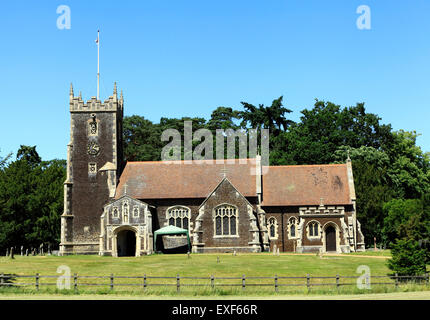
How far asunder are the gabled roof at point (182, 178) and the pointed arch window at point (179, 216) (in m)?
1.28

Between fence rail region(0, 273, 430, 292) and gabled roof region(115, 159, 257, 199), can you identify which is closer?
fence rail region(0, 273, 430, 292)

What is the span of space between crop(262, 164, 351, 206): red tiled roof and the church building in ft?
0.32

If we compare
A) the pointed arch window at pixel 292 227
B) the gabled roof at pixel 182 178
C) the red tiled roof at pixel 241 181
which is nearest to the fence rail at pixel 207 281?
the pointed arch window at pixel 292 227

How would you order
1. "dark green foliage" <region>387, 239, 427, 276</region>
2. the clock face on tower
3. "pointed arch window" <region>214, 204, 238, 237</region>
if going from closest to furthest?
"dark green foliage" <region>387, 239, 427, 276</region>, "pointed arch window" <region>214, 204, 238, 237</region>, the clock face on tower

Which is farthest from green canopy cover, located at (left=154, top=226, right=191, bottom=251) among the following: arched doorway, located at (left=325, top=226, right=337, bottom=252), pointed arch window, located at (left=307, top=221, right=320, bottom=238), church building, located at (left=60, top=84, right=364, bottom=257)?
arched doorway, located at (left=325, top=226, right=337, bottom=252)

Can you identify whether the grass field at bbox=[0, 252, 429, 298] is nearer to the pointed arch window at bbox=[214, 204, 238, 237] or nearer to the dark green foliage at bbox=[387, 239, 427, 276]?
the dark green foliage at bbox=[387, 239, 427, 276]

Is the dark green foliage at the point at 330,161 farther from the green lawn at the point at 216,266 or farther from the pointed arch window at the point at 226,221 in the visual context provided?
the pointed arch window at the point at 226,221

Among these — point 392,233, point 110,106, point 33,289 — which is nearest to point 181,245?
point 110,106

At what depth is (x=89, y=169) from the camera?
2218 inches

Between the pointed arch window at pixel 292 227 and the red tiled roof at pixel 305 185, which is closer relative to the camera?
the pointed arch window at pixel 292 227

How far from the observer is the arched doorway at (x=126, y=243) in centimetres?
5292

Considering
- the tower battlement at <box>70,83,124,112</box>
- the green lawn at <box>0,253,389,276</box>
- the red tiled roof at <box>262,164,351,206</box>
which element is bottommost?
the green lawn at <box>0,253,389,276</box>

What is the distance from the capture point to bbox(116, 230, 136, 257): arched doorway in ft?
174
